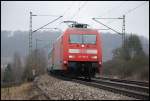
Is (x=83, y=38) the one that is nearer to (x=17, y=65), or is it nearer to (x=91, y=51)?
(x=91, y=51)

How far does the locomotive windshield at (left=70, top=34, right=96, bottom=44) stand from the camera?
2684cm

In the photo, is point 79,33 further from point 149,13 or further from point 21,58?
point 21,58

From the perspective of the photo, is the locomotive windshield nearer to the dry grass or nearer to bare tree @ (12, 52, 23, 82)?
the dry grass

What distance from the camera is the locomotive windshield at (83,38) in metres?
26.8

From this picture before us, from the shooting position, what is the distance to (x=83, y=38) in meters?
26.9

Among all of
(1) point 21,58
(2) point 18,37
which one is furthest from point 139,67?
(1) point 21,58

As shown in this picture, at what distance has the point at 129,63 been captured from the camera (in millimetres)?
17781

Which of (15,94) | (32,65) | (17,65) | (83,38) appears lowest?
(17,65)

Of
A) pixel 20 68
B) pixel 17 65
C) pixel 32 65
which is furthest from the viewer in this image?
pixel 17 65

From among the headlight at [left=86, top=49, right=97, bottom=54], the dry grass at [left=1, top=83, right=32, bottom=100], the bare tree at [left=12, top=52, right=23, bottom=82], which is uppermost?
the headlight at [left=86, top=49, right=97, bottom=54]

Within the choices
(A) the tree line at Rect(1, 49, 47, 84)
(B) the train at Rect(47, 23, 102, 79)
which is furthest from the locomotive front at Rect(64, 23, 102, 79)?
(A) the tree line at Rect(1, 49, 47, 84)

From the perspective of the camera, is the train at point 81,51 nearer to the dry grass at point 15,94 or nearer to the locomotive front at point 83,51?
the locomotive front at point 83,51

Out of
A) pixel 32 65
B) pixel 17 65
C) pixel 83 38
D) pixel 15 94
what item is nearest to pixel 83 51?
pixel 83 38

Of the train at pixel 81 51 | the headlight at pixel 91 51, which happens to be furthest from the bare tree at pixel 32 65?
the headlight at pixel 91 51
